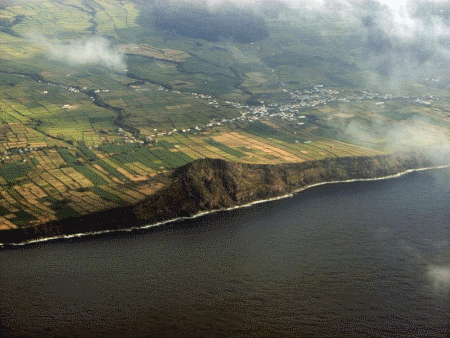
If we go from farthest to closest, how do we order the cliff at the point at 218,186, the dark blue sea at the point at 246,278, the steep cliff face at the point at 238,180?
the steep cliff face at the point at 238,180, the cliff at the point at 218,186, the dark blue sea at the point at 246,278

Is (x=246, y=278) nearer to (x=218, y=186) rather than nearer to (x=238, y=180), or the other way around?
(x=218, y=186)

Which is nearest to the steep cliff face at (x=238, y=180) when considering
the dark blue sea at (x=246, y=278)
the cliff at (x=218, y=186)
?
the cliff at (x=218, y=186)

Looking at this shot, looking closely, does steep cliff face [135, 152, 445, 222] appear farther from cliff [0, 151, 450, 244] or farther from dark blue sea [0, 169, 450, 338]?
dark blue sea [0, 169, 450, 338]

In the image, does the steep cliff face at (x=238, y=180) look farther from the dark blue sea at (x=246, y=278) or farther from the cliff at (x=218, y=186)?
the dark blue sea at (x=246, y=278)

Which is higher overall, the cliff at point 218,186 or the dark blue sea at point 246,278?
the cliff at point 218,186

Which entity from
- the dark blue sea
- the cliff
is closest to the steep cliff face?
the cliff

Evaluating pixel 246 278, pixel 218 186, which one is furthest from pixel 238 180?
pixel 246 278

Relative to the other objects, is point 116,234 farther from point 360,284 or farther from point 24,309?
point 360,284
